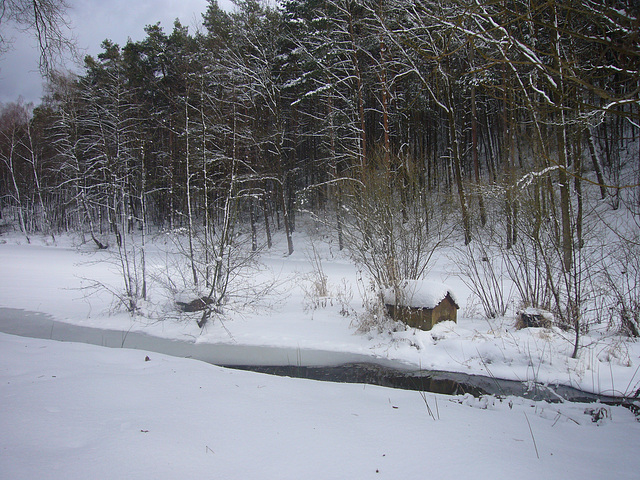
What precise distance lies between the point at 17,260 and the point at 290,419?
69.7 ft

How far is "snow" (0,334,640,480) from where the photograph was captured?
2311 millimetres

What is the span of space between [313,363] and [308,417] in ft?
10.5

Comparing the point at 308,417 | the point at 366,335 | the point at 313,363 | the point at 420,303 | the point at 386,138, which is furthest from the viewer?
the point at 386,138

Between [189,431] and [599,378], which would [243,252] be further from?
[599,378]

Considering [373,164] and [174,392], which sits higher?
[373,164]

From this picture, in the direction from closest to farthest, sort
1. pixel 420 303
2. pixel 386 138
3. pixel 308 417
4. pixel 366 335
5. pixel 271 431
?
1. pixel 271 431
2. pixel 308 417
3. pixel 420 303
4. pixel 366 335
5. pixel 386 138

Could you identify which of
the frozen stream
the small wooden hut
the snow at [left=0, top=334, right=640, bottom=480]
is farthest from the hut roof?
the snow at [left=0, top=334, right=640, bottom=480]

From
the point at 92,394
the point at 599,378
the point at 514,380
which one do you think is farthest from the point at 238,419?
the point at 599,378

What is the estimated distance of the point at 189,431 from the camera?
2775 mm

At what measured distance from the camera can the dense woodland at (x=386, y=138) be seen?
2.92 metres

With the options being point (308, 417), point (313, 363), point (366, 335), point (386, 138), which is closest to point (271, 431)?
point (308, 417)

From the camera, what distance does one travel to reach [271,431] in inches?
113

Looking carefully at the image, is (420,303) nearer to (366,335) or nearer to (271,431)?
(366,335)

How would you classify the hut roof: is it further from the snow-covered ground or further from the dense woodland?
the snow-covered ground
